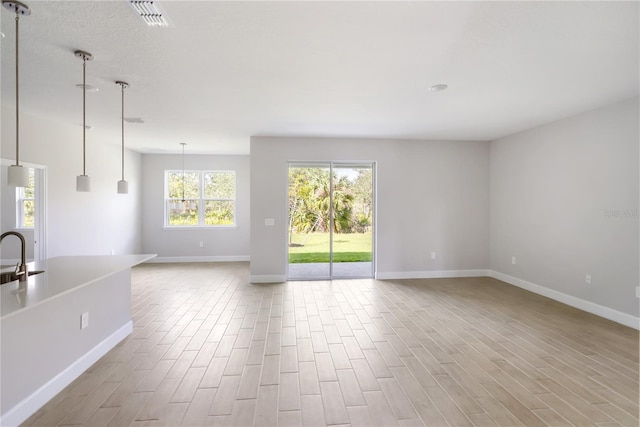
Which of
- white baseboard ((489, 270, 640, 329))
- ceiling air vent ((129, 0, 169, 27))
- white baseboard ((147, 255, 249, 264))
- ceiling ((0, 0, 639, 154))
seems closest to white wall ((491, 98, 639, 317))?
white baseboard ((489, 270, 640, 329))

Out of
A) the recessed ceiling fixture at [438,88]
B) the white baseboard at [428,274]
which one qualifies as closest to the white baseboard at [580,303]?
the white baseboard at [428,274]

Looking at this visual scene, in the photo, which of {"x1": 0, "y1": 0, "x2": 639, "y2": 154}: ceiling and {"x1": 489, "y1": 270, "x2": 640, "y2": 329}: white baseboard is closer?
{"x1": 0, "y1": 0, "x2": 639, "y2": 154}: ceiling

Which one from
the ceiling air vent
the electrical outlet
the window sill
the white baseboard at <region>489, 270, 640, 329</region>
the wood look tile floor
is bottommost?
the wood look tile floor

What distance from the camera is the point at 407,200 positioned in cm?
580

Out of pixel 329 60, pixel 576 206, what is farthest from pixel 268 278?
pixel 576 206

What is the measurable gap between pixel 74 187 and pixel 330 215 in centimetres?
434

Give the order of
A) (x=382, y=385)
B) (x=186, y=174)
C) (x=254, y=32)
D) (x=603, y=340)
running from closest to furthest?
(x=254, y=32) < (x=382, y=385) < (x=603, y=340) < (x=186, y=174)

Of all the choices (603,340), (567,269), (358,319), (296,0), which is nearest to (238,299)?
(358,319)

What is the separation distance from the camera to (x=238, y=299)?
456 centimetres

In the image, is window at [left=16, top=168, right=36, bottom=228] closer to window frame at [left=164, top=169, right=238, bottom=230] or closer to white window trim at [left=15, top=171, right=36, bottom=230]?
white window trim at [left=15, top=171, right=36, bottom=230]

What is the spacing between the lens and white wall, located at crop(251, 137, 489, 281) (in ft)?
18.2

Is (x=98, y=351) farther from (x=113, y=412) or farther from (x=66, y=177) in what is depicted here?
(x=66, y=177)

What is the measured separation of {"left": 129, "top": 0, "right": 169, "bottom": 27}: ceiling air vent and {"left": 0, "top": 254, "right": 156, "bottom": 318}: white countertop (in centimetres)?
183

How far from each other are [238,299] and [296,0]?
3.89 m
